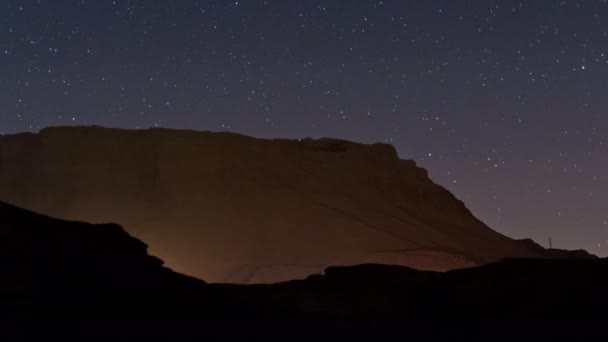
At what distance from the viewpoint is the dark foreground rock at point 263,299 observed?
44.5 ft

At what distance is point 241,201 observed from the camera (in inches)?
1842

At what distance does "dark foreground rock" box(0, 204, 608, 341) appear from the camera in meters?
13.6

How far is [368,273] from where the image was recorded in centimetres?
1878

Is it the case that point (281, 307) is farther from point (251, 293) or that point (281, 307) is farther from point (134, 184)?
point (134, 184)

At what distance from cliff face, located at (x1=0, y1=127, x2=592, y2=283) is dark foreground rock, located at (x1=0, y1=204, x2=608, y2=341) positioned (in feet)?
67.5

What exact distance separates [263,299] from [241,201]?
2966 centimetres

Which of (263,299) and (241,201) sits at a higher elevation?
(241,201)

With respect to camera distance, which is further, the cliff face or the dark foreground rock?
the cliff face

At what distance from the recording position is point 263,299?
17312 millimetres

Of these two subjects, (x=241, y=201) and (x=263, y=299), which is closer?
(x=263, y=299)

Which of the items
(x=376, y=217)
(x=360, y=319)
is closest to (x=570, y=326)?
(x=360, y=319)

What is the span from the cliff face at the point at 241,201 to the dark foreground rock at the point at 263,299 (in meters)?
20.6

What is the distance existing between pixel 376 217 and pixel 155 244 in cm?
1512

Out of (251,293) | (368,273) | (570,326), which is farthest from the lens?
(368,273)
